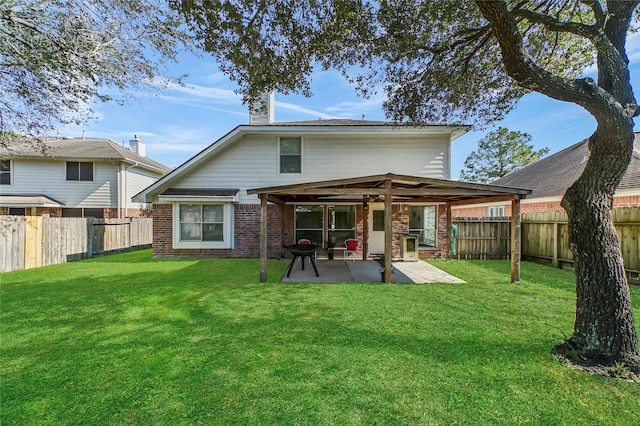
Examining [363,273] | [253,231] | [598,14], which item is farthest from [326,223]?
[598,14]

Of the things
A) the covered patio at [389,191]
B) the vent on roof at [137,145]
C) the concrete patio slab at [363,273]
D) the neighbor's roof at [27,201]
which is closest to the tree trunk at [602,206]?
the covered patio at [389,191]

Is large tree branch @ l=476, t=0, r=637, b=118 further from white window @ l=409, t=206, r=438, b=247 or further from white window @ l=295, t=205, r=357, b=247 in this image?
white window @ l=409, t=206, r=438, b=247

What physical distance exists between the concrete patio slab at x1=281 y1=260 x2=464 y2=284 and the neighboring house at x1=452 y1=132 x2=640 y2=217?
8.45 meters

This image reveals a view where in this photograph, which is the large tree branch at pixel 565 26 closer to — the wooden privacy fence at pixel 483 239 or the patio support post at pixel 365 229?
the patio support post at pixel 365 229

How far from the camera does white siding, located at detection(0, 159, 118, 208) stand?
601 inches

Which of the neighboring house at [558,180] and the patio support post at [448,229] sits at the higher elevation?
the neighboring house at [558,180]

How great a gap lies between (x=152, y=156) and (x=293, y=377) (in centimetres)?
2477

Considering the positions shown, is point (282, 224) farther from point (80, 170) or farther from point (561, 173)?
point (561, 173)

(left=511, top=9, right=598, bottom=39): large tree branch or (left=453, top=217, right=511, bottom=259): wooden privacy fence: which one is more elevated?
(left=511, top=9, right=598, bottom=39): large tree branch

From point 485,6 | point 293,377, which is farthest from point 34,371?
point 485,6

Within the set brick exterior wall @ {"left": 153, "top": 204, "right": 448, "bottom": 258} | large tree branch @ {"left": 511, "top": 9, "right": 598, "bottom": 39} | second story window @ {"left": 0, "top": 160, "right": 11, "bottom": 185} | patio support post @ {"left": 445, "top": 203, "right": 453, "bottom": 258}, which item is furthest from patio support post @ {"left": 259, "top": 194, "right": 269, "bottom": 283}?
second story window @ {"left": 0, "top": 160, "right": 11, "bottom": 185}

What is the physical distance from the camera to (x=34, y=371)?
326cm

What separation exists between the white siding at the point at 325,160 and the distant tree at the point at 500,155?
25930 millimetres

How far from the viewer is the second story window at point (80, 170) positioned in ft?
51.1
